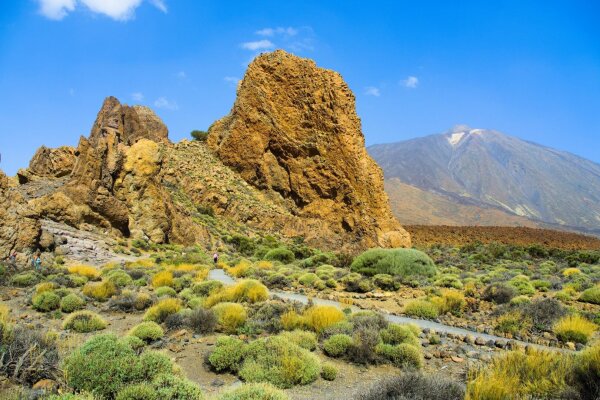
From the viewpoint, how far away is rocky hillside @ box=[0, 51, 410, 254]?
3669cm

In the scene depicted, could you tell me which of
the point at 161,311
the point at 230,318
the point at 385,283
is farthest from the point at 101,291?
the point at 385,283

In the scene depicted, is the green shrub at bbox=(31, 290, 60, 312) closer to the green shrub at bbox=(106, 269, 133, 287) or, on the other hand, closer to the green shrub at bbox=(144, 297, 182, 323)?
the green shrub at bbox=(106, 269, 133, 287)

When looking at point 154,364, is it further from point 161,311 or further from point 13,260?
point 13,260

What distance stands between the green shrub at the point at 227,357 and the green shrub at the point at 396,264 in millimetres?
14297

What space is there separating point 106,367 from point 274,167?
3923cm

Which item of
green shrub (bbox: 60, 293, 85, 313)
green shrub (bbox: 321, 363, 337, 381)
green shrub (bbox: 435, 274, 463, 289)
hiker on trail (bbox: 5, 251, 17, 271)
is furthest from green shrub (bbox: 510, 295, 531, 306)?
hiker on trail (bbox: 5, 251, 17, 271)

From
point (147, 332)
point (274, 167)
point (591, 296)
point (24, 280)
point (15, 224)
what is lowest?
point (591, 296)

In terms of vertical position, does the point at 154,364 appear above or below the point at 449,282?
above

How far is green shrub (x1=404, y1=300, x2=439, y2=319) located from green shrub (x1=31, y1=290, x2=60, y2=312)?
1106 centimetres

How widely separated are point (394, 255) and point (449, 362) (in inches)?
588

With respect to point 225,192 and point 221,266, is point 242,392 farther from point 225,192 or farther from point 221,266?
point 225,192

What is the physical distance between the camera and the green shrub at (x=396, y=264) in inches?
877

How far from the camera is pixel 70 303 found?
12344mm

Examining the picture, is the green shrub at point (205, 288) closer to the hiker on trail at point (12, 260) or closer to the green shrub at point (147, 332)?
the green shrub at point (147, 332)
